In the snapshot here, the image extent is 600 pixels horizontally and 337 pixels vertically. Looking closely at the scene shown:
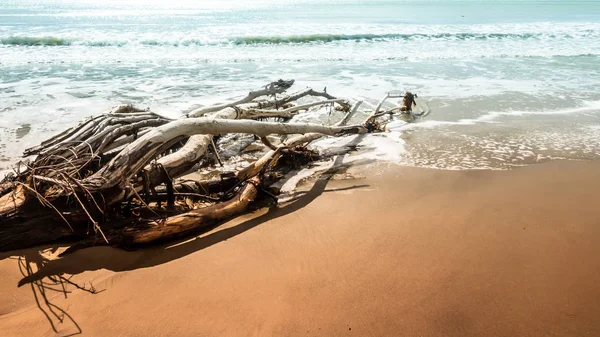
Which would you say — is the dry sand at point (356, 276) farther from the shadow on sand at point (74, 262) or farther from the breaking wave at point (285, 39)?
the breaking wave at point (285, 39)

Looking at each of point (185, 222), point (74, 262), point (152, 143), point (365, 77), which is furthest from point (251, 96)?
point (365, 77)

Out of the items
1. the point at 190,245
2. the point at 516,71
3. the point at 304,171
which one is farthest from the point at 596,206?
the point at 516,71

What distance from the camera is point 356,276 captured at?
276cm

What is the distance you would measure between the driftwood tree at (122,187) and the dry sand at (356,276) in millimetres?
167

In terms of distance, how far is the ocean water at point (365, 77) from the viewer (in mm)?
5930

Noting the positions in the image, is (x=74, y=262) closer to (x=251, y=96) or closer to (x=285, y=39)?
(x=251, y=96)

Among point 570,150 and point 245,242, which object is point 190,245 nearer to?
point 245,242

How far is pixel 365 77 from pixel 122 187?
9.63 meters

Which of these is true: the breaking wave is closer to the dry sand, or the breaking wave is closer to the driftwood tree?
the driftwood tree

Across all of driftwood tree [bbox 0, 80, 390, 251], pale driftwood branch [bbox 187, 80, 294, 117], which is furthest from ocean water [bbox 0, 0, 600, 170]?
driftwood tree [bbox 0, 80, 390, 251]

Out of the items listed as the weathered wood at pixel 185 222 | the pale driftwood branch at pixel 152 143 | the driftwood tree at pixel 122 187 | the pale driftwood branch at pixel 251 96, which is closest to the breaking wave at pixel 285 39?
the pale driftwood branch at pixel 251 96

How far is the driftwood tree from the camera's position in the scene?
2.87 m

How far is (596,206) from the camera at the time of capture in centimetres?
373

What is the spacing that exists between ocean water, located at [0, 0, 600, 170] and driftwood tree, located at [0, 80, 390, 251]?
2.23m
